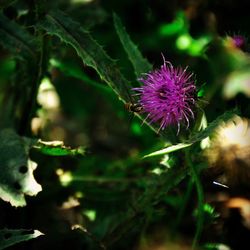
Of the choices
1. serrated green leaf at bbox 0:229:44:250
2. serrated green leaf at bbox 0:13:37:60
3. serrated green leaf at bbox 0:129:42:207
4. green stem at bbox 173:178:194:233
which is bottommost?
green stem at bbox 173:178:194:233

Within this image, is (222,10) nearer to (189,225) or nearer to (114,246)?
(189,225)

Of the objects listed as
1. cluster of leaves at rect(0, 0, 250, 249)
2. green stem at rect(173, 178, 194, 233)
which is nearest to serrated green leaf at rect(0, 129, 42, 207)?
cluster of leaves at rect(0, 0, 250, 249)

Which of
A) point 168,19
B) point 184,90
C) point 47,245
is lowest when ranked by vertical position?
point 47,245

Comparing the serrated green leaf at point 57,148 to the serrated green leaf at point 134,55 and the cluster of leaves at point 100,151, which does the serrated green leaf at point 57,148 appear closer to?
the cluster of leaves at point 100,151

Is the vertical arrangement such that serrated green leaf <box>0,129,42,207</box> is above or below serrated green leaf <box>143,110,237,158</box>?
below

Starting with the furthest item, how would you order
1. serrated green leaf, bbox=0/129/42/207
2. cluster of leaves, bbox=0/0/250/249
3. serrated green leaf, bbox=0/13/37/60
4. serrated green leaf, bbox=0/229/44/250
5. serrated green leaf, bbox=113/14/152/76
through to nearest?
serrated green leaf, bbox=0/13/37/60, serrated green leaf, bbox=113/14/152/76, cluster of leaves, bbox=0/0/250/249, serrated green leaf, bbox=0/129/42/207, serrated green leaf, bbox=0/229/44/250

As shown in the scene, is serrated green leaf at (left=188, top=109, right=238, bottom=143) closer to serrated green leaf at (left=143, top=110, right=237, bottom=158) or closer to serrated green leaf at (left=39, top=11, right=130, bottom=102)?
serrated green leaf at (left=143, top=110, right=237, bottom=158)

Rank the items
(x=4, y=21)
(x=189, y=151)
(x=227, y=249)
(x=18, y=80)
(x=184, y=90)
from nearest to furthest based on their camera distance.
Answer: (x=184, y=90) < (x=189, y=151) < (x=227, y=249) < (x=4, y=21) < (x=18, y=80)

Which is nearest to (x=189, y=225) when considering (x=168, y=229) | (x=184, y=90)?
(x=168, y=229)
